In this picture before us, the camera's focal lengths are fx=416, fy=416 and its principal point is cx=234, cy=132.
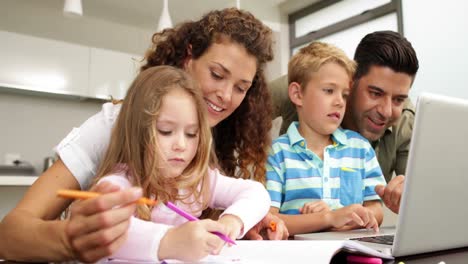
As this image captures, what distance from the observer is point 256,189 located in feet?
3.03

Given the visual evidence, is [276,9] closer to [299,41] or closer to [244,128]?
[299,41]

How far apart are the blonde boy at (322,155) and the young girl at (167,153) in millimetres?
377

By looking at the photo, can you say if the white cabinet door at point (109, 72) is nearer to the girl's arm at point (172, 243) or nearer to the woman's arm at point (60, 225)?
the woman's arm at point (60, 225)

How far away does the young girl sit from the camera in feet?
2.63

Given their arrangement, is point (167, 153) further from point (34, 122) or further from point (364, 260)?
point (34, 122)

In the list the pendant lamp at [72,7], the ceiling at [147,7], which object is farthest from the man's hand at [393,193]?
the ceiling at [147,7]

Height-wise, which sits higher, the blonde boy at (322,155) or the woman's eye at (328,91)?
the woman's eye at (328,91)

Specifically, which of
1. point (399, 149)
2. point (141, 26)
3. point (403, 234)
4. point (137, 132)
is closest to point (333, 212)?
point (403, 234)

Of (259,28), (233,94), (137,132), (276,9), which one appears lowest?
(137,132)

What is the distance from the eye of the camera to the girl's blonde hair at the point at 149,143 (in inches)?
31.7

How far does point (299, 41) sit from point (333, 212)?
3.80 m

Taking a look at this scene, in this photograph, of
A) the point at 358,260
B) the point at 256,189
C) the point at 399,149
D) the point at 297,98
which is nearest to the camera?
the point at 358,260

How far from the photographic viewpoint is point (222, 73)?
1.11 metres

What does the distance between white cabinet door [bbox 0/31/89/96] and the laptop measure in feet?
10.8
